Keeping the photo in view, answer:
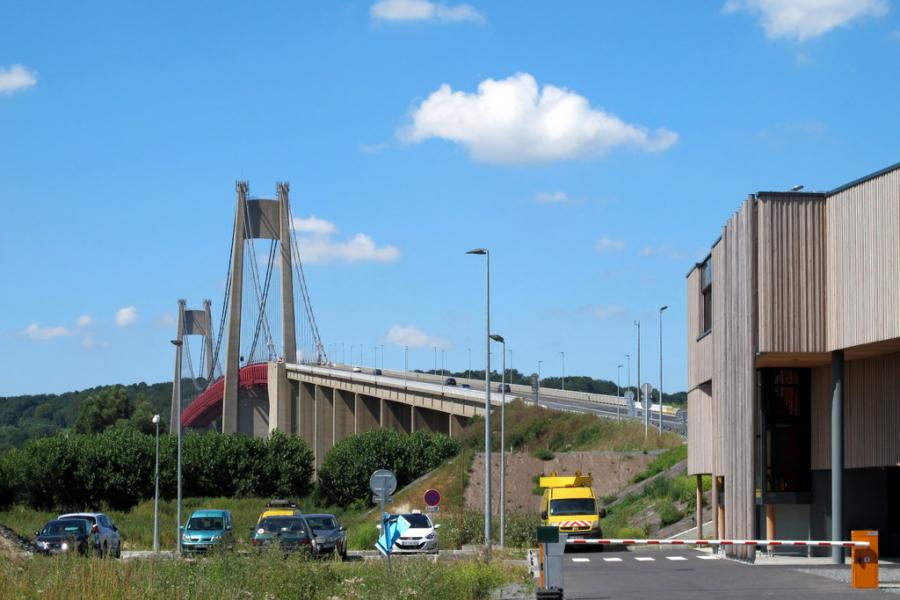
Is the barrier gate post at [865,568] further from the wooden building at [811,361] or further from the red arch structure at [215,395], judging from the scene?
the red arch structure at [215,395]

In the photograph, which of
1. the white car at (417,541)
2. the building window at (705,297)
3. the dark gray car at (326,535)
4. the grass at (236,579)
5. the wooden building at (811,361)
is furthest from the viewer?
the building window at (705,297)

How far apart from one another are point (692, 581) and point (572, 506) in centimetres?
1642

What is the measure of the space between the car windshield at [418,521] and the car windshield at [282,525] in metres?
5.65

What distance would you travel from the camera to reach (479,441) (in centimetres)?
8000

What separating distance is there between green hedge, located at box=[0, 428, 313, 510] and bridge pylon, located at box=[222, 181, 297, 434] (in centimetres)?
1442

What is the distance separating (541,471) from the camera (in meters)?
66.3

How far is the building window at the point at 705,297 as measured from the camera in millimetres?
37250

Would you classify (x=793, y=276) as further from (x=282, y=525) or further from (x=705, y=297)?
(x=282, y=525)

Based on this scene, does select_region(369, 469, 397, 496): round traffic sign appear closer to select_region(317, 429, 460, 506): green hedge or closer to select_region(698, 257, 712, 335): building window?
select_region(698, 257, 712, 335): building window

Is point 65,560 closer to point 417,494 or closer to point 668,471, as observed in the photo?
point 668,471

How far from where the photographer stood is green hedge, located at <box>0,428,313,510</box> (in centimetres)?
7975

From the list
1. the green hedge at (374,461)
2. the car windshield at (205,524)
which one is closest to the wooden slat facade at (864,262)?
the car windshield at (205,524)

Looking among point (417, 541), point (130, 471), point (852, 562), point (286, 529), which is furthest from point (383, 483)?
point (130, 471)

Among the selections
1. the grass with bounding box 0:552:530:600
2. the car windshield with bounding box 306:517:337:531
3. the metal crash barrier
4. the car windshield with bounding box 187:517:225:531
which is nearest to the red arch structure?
the car windshield with bounding box 187:517:225:531
